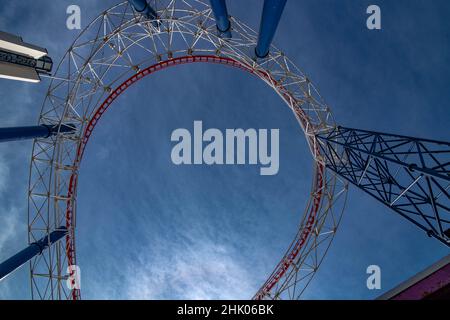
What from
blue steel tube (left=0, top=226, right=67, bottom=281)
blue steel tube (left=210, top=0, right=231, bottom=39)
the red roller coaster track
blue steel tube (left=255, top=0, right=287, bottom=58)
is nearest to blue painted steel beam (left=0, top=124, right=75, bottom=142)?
the red roller coaster track

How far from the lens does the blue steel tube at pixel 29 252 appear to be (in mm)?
13523

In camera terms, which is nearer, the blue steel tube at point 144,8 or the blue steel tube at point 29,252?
the blue steel tube at point 29,252

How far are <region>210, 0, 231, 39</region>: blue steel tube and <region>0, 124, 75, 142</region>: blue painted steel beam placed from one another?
10476 millimetres

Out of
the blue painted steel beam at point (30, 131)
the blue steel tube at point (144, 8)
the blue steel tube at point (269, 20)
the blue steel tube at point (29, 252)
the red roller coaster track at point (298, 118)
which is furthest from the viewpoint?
the red roller coaster track at point (298, 118)

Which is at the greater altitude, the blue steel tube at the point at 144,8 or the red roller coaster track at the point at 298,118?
the blue steel tube at the point at 144,8

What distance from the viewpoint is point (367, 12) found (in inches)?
630

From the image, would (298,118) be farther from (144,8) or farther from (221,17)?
(144,8)

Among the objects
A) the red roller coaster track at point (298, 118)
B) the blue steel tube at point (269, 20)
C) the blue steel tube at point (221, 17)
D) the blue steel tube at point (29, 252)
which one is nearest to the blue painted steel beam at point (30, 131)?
the red roller coaster track at point (298, 118)

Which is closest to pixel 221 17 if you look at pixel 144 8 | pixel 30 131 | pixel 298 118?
pixel 144 8

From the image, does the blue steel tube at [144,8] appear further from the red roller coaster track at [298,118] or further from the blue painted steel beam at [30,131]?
the blue painted steel beam at [30,131]

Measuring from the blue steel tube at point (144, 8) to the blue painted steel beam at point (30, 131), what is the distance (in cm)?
823

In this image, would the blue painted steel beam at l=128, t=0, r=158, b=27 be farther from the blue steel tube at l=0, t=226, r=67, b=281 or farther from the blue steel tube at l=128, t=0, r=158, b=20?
the blue steel tube at l=0, t=226, r=67, b=281

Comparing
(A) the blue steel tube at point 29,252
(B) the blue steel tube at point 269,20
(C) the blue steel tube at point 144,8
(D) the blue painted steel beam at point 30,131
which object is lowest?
(A) the blue steel tube at point 29,252
